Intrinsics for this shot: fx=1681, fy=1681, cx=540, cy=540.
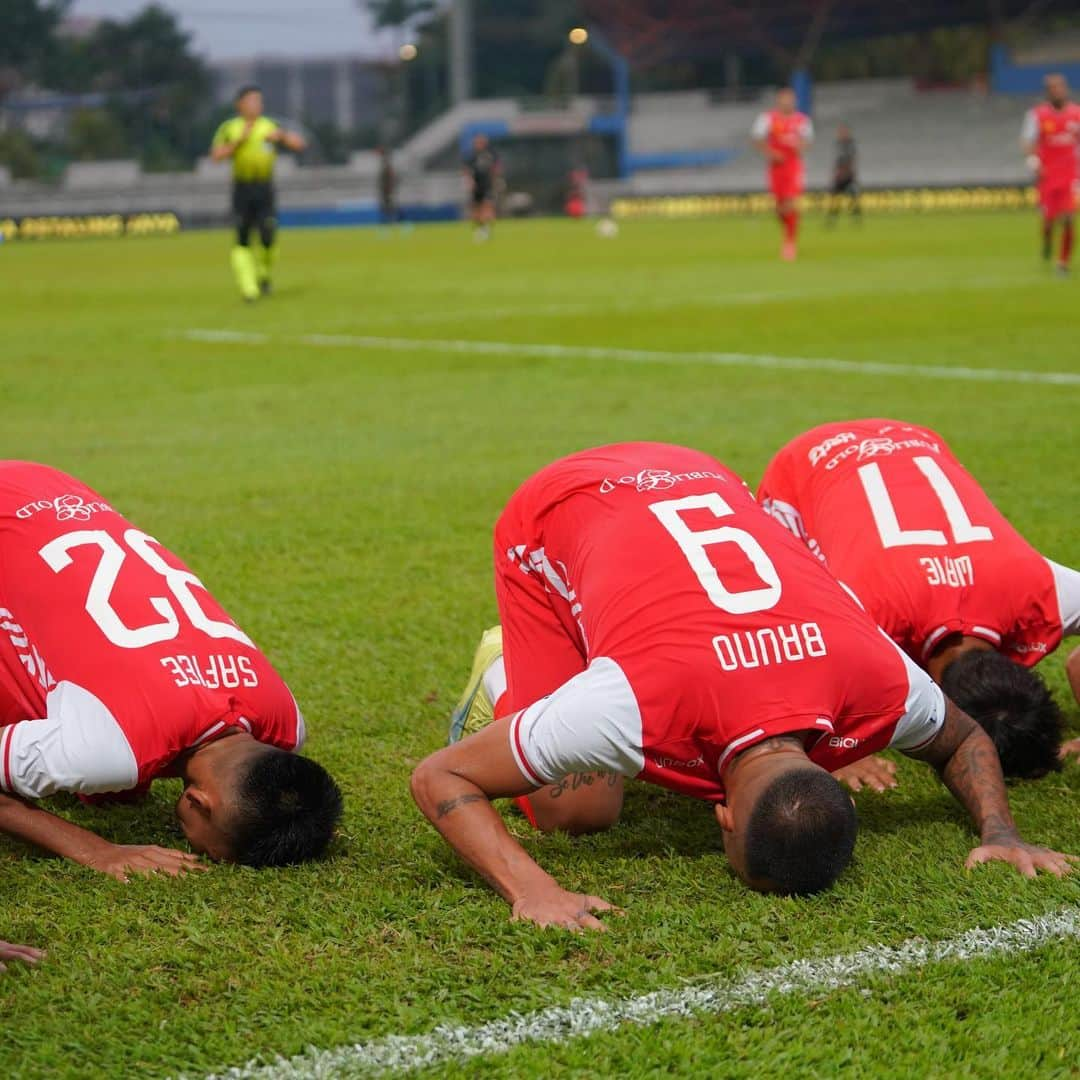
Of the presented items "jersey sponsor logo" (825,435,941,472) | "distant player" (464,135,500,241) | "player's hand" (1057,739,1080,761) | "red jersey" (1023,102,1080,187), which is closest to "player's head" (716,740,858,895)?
"player's hand" (1057,739,1080,761)

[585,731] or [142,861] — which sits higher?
[585,731]

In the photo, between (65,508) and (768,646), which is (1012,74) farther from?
(768,646)

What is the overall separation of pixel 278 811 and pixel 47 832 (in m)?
0.52

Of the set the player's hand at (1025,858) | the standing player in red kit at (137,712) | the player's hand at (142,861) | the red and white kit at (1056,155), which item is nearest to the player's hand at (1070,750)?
the player's hand at (1025,858)

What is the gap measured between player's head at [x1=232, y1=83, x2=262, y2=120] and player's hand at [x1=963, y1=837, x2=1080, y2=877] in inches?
600

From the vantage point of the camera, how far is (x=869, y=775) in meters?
4.04

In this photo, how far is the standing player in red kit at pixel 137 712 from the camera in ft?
11.2

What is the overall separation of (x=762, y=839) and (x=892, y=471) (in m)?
1.78

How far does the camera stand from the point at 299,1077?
257 cm

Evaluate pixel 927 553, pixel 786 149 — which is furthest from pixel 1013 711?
pixel 786 149

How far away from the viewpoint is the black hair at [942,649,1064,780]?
380 centimetres

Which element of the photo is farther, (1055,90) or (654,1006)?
(1055,90)

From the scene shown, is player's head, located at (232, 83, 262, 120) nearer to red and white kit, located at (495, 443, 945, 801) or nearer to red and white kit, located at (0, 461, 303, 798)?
red and white kit, located at (0, 461, 303, 798)

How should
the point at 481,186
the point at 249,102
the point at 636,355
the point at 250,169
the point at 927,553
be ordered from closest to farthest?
the point at 927,553 → the point at 636,355 → the point at 249,102 → the point at 250,169 → the point at 481,186
